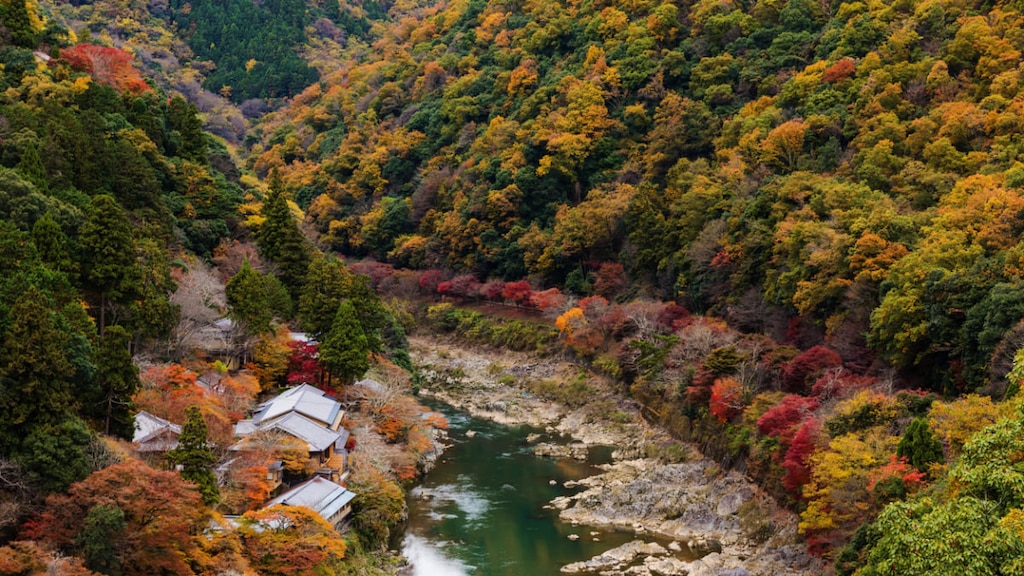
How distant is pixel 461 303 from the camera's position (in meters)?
63.7

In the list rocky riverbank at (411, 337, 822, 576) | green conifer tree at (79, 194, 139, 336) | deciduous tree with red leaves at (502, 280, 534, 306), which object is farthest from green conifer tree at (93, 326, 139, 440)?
deciduous tree with red leaves at (502, 280, 534, 306)

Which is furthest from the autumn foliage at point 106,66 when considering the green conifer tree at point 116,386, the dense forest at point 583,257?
the green conifer tree at point 116,386

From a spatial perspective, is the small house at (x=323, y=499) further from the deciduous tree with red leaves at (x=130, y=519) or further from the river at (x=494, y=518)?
the deciduous tree with red leaves at (x=130, y=519)

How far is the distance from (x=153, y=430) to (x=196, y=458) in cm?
360

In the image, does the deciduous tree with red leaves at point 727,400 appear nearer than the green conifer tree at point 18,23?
Yes

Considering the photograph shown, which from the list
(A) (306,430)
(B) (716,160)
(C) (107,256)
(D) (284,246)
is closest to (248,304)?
(C) (107,256)

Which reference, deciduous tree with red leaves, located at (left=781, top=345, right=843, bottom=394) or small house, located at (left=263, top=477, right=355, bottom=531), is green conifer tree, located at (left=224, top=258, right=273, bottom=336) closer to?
small house, located at (left=263, top=477, right=355, bottom=531)

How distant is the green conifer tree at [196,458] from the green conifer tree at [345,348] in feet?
37.3

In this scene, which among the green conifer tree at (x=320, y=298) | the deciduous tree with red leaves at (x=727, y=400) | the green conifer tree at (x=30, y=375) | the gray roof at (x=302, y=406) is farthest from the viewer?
the green conifer tree at (x=320, y=298)

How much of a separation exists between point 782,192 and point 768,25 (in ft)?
71.9

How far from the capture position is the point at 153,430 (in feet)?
81.5

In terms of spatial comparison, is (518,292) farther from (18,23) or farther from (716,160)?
(18,23)

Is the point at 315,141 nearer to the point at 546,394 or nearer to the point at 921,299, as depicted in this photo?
the point at 546,394

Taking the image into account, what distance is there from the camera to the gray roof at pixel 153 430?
80.3 feet
